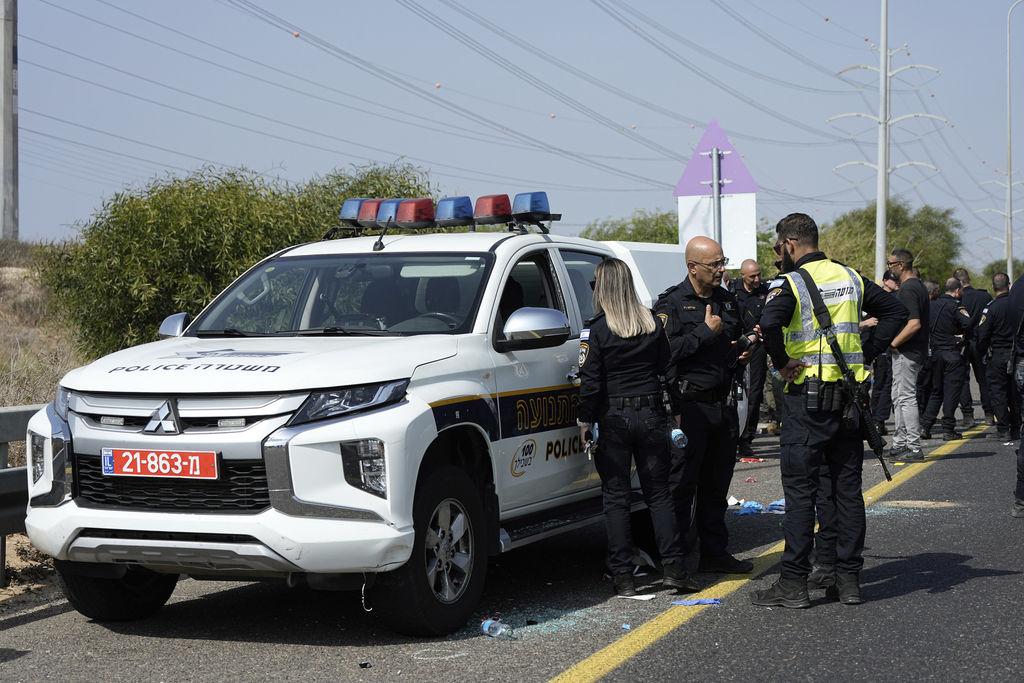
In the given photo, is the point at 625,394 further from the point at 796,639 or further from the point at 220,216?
the point at 220,216

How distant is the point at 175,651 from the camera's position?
6.11m

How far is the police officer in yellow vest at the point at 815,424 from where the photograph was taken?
6.89 meters

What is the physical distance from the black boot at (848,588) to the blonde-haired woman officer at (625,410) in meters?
0.77

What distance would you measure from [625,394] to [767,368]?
8.21 m

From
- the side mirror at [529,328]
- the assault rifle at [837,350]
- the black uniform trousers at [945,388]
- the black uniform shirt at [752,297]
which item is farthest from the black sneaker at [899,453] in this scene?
the side mirror at [529,328]

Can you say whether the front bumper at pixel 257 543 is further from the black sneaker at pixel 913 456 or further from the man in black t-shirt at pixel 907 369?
the black sneaker at pixel 913 456

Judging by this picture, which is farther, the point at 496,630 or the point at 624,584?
the point at 624,584

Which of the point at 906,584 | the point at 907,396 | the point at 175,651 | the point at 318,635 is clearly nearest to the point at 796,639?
the point at 906,584

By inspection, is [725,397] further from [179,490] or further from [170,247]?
[170,247]

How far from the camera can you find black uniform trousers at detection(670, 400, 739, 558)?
761 cm

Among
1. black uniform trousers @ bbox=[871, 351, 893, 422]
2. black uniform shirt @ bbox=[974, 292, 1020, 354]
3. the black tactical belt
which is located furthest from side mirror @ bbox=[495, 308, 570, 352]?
black uniform shirt @ bbox=[974, 292, 1020, 354]

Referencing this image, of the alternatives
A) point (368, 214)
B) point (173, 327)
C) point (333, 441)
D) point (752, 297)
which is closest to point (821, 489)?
point (333, 441)

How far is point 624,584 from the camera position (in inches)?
283

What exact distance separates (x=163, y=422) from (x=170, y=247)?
1005 cm
